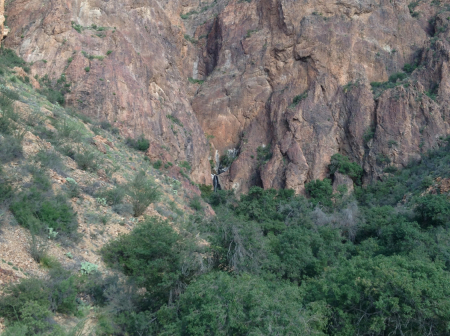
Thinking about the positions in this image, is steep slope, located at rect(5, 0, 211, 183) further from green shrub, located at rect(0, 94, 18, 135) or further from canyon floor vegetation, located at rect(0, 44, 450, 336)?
green shrub, located at rect(0, 94, 18, 135)

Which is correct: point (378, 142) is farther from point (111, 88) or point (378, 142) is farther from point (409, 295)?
point (409, 295)

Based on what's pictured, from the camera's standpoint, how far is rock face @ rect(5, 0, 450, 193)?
28797 millimetres

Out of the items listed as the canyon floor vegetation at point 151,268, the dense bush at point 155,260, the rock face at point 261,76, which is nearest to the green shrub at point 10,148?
the canyon floor vegetation at point 151,268

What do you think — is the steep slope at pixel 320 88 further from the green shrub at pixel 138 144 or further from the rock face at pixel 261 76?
the green shrub at pixel 138 144

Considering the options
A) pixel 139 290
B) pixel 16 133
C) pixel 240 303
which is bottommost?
pixel 139 290

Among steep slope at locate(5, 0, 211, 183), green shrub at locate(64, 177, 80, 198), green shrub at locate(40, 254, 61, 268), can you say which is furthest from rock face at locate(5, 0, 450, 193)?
green shrub at locate(40, 254, 61, 268)

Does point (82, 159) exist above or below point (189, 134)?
above

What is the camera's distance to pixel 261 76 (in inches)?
1713

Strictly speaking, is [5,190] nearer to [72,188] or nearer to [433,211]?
[72,188]

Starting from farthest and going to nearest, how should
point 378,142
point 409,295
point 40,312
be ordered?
point 378,142, point 409,295, point 40,312

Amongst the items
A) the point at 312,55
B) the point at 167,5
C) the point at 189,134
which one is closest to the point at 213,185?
the point at 189,134

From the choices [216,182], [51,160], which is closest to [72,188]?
[51,160]

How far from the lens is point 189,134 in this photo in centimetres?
3519

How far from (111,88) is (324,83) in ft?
75.4
